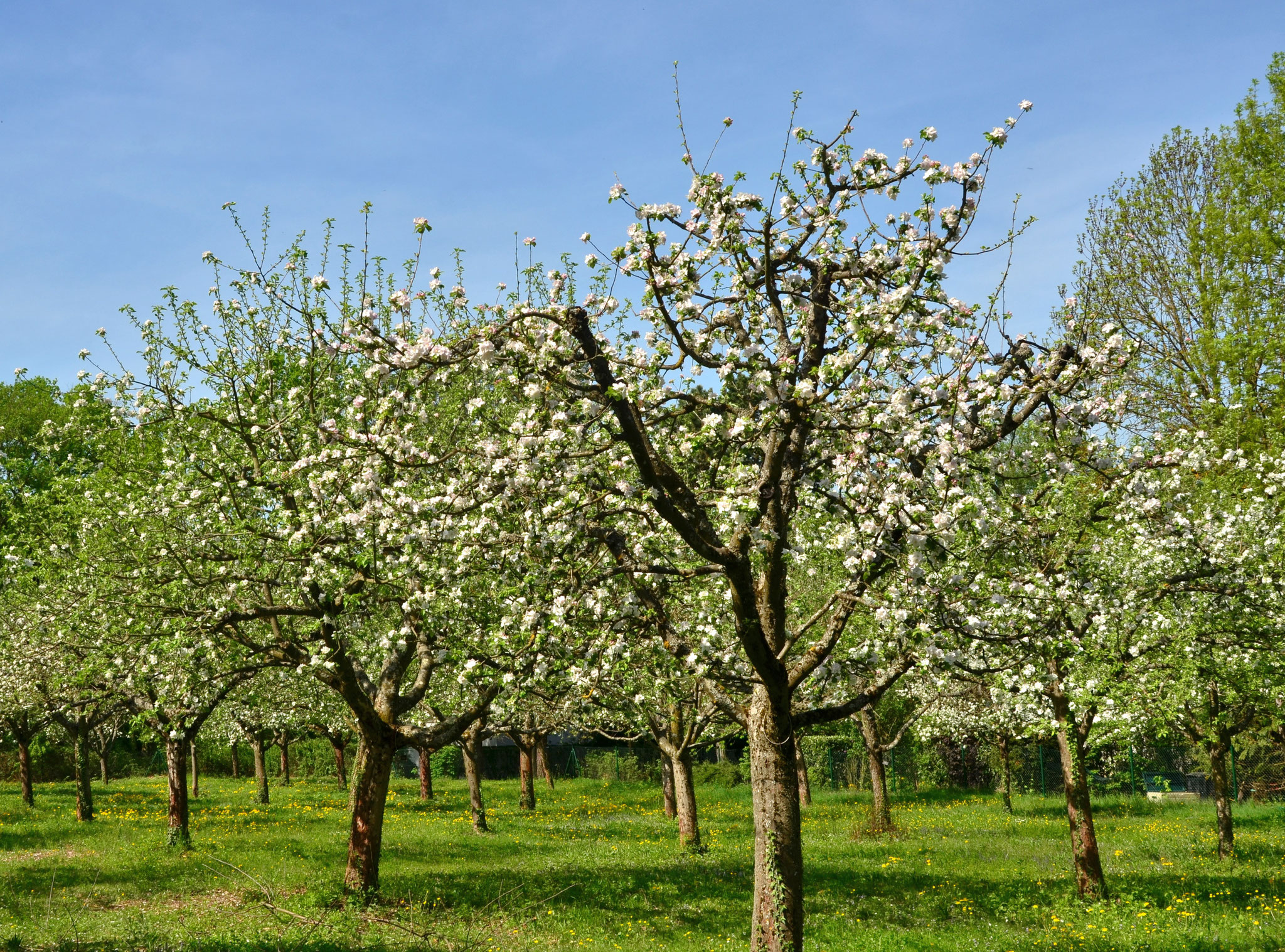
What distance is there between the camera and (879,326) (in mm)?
8422

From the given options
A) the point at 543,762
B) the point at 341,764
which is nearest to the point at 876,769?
the point at 543,762

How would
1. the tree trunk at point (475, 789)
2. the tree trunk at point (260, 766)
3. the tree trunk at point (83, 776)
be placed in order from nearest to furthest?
the tree trunk at point (83, 776)
the tree trunk at point (475, 789)
the tree trunk at point (260, 766)

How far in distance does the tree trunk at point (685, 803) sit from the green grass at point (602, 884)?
0.69 m

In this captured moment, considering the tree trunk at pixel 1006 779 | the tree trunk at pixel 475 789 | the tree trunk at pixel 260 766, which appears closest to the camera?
the tree trunk at pixel 475 789

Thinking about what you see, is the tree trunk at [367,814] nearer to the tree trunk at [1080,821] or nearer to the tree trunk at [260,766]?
the tree trunk at [1080,821]

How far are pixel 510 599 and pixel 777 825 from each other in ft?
12.7

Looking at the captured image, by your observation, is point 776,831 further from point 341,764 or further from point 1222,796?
point 341,764

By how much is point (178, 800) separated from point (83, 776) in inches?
240

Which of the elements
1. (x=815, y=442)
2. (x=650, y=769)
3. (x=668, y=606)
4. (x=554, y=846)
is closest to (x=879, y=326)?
(x=815, y=442)

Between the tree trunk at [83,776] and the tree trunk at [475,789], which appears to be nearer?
the tree trunk at [83,776]

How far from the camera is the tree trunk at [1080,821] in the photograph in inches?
690

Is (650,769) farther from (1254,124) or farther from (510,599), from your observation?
(510,599)

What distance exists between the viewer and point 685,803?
2450 cm

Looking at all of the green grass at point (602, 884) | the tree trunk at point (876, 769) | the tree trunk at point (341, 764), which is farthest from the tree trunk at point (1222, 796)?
the tree trunk at point (341, 764)
